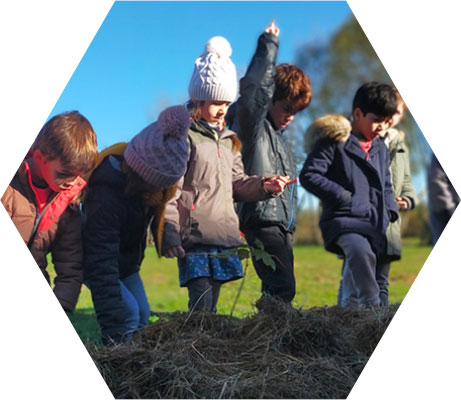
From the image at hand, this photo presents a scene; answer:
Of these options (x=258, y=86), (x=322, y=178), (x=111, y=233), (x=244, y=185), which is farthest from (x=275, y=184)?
(x=111, y=233)

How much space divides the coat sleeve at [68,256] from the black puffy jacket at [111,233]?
0.04 meters

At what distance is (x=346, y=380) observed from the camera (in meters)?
4.34

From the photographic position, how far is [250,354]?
4391 mm

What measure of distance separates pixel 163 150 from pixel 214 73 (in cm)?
47

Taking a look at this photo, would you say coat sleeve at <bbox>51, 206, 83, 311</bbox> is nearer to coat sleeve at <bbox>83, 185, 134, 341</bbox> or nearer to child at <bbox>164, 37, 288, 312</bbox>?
coat sleeve at <bbox>83, 185, 134, 341</bbox>

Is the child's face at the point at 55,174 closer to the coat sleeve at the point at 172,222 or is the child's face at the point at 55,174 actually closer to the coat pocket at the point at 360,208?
the coat sleeve at the point at 172,222

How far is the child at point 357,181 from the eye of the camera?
4637 mm

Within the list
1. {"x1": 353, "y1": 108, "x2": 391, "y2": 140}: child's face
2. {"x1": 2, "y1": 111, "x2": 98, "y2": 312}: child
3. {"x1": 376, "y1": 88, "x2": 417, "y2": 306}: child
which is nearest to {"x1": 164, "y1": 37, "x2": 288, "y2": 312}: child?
{"x1": 2, "y1": 111, "x2": 98, "y2": 312}: child

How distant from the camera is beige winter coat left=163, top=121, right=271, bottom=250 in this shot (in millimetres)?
4289

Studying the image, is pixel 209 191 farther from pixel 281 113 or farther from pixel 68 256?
pixel 68 256

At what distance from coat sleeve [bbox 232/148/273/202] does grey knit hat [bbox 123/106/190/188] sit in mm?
287

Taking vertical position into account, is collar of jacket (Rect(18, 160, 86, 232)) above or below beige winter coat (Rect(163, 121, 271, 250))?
below

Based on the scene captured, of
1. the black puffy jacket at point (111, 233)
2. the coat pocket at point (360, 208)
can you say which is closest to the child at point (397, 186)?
the coat pocket at point (360, 208)

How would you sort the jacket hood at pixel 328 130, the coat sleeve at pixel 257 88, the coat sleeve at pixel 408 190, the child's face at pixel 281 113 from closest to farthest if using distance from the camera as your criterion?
the coat sleeve at pixel 257 88 < the child's face at pixel 281 113 < the jacket hood at pixel 328 130 < the coat sleeve at pixel 408 190
